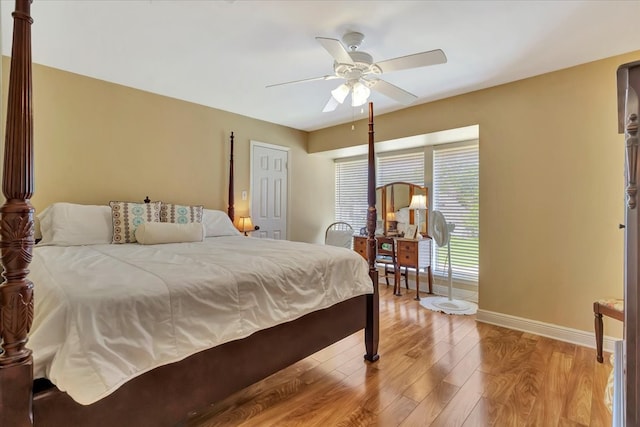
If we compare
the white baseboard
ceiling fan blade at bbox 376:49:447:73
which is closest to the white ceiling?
ceiling fan blade at bbox 376:49:447:73

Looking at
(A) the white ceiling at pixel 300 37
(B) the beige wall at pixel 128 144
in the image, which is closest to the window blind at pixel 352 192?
(B) the beige wall at pixel 128 144

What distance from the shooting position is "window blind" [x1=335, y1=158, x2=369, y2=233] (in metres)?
5.07

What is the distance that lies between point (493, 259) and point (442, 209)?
118 centimetres

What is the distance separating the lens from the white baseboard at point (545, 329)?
2.46m

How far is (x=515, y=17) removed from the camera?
1.95 metres

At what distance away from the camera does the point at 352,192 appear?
5223mm

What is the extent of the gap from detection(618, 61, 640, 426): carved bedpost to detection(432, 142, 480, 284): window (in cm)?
339

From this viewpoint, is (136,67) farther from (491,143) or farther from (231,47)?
(491,143)

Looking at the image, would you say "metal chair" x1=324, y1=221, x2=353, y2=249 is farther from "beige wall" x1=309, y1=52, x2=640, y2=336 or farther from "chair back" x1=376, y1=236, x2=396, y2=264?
"beige wall" x1=309, y1=52, x2=640, y2=336

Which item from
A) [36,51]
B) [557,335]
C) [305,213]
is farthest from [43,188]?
[557,335]

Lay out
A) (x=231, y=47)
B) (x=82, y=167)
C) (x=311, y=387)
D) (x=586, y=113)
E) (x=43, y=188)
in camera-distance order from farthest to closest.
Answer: (x=82, y=167)
(x=43, y=188)
(x=586, y=113)
(x=231, y=47)
(x=311, y=387)

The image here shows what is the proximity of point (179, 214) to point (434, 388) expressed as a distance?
266 cm

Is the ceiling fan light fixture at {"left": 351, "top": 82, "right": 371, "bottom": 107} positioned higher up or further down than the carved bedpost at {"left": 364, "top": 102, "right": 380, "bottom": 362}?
higher up

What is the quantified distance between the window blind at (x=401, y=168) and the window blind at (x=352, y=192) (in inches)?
14.1
